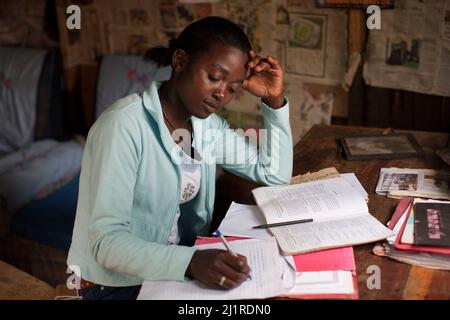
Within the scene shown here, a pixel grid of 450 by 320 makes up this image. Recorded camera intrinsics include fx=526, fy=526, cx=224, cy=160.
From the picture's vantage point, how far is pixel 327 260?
1127 millimetres

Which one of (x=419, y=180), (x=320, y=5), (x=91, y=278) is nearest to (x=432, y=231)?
(x=419, y=180)

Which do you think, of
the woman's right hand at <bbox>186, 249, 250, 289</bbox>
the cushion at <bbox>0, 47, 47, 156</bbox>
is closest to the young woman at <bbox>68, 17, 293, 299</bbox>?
the woman's right hand at <bbox>186, 249, 250, 289</bbox>

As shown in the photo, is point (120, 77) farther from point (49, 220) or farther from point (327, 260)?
point (327, 260)

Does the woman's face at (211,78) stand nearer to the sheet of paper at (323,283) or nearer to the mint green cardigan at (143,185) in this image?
the mint green cardigan at (143,185)

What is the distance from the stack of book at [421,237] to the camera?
1116 millimetres

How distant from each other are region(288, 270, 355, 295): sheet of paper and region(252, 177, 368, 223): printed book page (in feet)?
0.73

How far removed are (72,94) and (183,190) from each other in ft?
6.96

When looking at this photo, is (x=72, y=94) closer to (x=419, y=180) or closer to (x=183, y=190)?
(x=183, y=190)

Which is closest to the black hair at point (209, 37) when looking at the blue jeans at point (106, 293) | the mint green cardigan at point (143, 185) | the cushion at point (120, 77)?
the mint green cardigan at point (143, 185)

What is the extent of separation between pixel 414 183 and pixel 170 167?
2.36 feet

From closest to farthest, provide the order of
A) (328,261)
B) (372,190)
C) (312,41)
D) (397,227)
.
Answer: (328,261)
(397,227)
(372,190)
(312,41)

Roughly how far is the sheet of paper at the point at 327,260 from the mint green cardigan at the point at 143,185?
0.77 feet

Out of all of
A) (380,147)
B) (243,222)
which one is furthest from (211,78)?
(380,147)

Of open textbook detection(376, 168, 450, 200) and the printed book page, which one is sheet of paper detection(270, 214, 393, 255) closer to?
the printed book page
